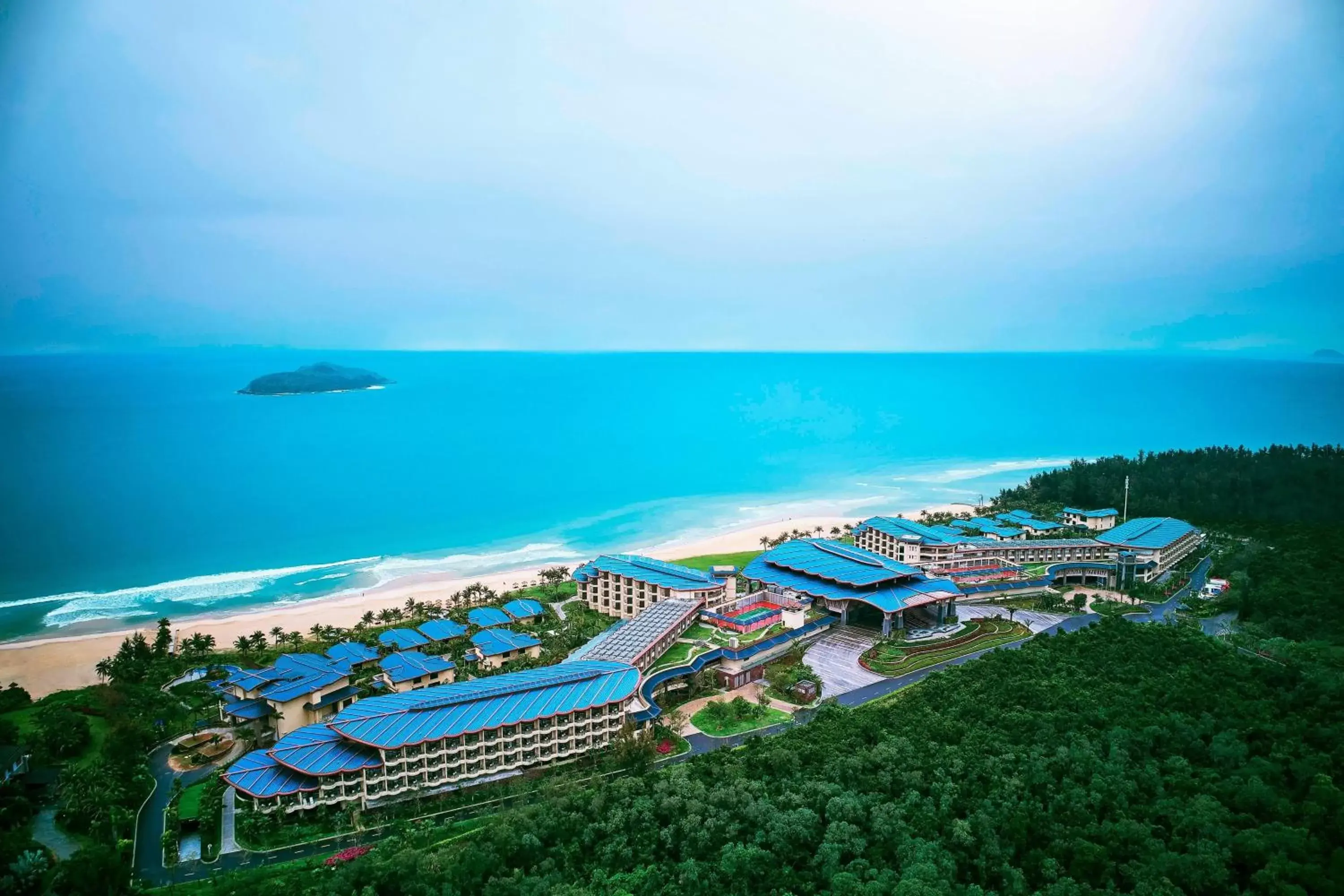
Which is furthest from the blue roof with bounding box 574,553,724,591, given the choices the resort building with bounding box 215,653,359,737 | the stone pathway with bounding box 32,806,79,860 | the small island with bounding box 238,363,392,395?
the small island with bounding box 238,363,392,395

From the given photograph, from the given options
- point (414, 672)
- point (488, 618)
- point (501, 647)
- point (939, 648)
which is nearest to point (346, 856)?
point (414, 672)

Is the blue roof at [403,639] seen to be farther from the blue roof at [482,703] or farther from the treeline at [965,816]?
the treeline at [965,816]

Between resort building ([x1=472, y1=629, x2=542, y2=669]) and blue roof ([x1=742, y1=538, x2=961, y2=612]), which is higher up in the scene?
blue roof ([x1=742, y1=538, x2=961, y2=612])

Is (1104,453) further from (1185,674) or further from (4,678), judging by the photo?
(4,678)

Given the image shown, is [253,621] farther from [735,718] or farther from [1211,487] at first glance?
[1211,487]

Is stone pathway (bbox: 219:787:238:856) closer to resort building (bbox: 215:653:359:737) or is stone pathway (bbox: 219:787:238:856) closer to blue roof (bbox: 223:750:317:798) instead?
blue roof (bbox: 223:750:317:798)
